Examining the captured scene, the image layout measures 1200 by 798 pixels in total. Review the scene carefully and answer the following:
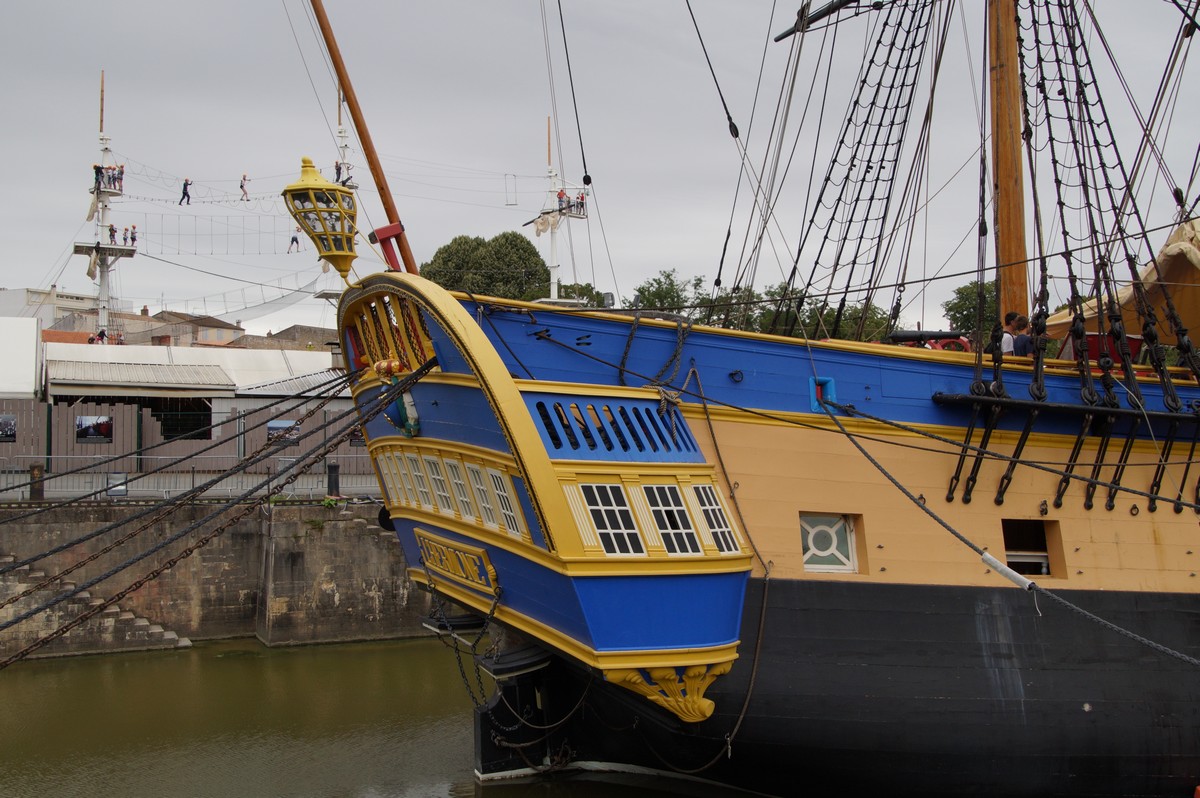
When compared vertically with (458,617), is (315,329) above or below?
above

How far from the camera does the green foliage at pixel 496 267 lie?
132 ft

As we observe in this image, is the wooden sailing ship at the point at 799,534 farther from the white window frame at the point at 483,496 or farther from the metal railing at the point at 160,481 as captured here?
the metal railing at the point at 160,481

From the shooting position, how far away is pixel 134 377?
25172 mm

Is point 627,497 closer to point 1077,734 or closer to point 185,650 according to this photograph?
point 1077,734

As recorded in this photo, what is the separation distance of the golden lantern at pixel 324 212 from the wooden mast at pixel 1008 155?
772cm

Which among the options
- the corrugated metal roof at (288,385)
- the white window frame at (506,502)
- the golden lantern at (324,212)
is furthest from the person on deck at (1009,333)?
the corrugated metal roof at (288,385)

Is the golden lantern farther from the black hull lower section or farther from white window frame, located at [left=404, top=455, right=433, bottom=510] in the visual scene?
the black hull lower section

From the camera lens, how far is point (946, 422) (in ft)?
32.7

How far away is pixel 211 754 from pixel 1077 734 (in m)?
9.57

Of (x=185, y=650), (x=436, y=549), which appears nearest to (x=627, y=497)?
(x=436, y=549)

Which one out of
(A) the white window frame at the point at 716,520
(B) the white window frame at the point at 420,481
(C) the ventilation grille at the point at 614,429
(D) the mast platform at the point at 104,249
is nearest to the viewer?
(C) the ventilation grille at the point at 614,429

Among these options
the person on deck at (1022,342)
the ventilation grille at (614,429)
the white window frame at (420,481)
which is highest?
the person on deck at (1022,342)

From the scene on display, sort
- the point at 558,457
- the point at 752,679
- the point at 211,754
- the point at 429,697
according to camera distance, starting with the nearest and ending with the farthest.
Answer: the point at 558,457 → the point at 752,679 → the point at 211,754 → the point at 429,697

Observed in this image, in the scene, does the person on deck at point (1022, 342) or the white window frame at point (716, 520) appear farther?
the person on deck at point (1022, 342)
